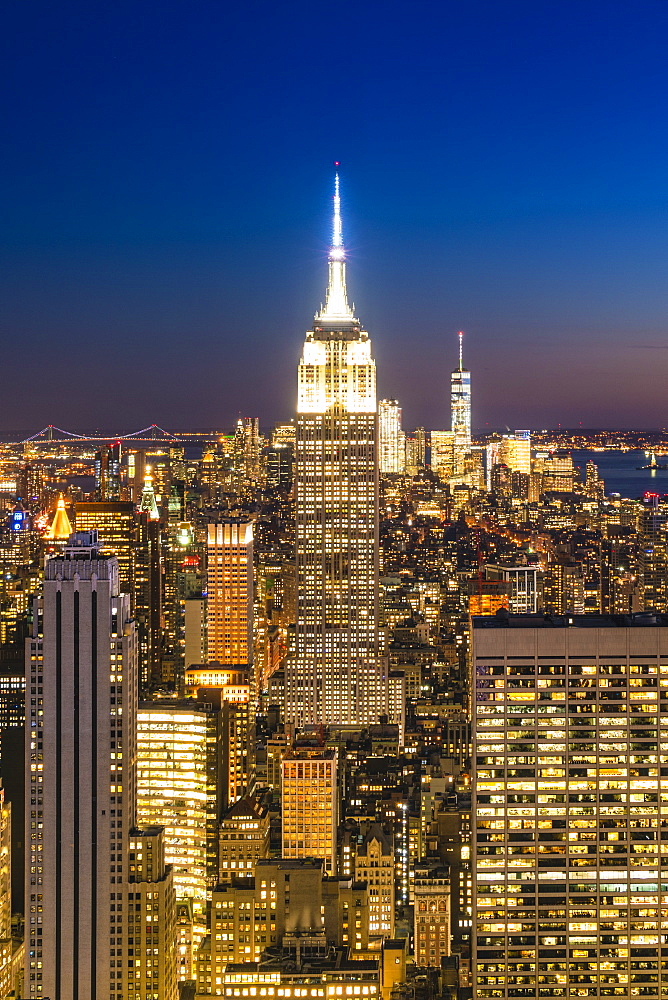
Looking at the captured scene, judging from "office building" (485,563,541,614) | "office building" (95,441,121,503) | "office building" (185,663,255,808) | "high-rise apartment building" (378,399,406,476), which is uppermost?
"high-rise apartment building" (378,399,406,476)

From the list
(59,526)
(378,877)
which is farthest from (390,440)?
(378,877)

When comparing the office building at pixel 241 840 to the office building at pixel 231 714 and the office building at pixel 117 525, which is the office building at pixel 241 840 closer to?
the office building at pixel 231 714

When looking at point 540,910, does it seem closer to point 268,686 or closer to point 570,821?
point 570,821

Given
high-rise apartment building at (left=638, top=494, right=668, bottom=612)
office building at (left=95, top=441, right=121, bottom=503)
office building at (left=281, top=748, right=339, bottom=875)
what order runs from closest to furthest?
office building at (left=281, top=748, right=339, bottom=875), high-rise apartment building at (left=638, top=494, right=668, bottom=612), office building at (left=95, top=441, right=121, bottom=503)

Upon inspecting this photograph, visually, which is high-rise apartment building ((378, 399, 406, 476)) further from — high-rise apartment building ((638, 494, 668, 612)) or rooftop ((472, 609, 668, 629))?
rooftop ((472, 609, 668, 629))

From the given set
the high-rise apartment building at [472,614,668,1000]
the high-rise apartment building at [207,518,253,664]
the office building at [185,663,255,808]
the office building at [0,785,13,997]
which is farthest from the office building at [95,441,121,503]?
the high-rise apartment building at [472,614,668,1000]

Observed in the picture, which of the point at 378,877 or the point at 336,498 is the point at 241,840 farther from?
the point at 336,498
